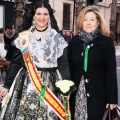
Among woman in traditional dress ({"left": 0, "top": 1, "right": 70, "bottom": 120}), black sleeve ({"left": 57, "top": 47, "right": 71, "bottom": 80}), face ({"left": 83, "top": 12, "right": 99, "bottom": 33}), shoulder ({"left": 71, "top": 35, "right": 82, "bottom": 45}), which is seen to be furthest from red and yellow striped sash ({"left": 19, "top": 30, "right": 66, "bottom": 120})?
face ({"left": 83, "top": 12, "right": 99, "bottom": 33})

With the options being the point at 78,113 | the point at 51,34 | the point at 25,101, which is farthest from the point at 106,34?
the point at 25,101

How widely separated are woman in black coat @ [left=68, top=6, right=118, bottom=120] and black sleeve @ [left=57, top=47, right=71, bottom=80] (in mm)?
84

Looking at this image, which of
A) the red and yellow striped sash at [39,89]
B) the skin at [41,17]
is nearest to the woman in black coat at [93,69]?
the red and yellow striped sash at [39,89]

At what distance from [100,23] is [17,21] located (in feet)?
45.0

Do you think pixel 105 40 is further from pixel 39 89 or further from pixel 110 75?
pixel 39 89

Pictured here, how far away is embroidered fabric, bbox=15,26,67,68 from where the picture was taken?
3594 mm

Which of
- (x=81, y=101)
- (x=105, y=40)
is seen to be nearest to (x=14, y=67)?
(x=81, y=101)

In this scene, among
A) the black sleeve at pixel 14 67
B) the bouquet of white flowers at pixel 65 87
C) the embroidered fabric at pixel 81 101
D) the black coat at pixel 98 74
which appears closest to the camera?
the bouquet of white flowers at pixel 65 87

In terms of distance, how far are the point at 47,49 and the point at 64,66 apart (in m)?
0.25

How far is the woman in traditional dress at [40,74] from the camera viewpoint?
141 inches

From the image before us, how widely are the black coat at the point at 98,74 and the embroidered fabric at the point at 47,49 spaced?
0.18 meters

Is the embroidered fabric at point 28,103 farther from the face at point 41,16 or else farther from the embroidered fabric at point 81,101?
the face at point 41,16

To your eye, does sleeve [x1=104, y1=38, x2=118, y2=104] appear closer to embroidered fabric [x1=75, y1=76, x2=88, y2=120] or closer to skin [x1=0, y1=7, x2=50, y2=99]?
embroidered fabric [x1=75, y1=76, x2=88, y2=120]

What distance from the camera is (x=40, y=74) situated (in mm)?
3609
